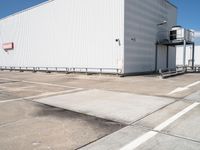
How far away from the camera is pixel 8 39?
3594cm

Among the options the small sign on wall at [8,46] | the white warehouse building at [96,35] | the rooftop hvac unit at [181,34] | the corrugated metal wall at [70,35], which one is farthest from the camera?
the small sign on wall at [8,46]

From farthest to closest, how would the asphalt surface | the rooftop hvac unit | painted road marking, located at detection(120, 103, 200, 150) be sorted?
the rooftop hvac unit → the asphalt surface → painted road marking, located at detection(120, 103, 200, 150)

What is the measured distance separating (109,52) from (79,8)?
6661 millimetres

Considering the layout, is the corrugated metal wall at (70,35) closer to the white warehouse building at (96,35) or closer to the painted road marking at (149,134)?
the white warehouse building at (96,35)

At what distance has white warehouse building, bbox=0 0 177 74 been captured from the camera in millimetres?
19406

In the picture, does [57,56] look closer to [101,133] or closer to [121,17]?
[121,17]

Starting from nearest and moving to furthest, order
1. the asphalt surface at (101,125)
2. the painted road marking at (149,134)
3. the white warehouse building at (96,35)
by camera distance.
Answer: the painted road marking at (149,134)
the asphalt surface at (101,125)
the white warehouse building at (96,35)

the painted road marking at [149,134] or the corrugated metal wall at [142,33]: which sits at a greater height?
the corrugated metal wall at [142,33]

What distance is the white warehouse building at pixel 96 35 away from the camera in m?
19.4

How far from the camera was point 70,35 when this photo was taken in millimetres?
23781

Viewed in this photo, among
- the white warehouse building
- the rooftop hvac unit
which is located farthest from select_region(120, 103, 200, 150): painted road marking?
Result: the rooftop hvac unit

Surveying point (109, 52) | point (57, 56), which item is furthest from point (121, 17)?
point (57, 56)

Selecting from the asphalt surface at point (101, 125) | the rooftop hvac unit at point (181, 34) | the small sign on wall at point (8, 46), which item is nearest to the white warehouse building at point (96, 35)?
the rooftop hvac unit at point (181, 34)

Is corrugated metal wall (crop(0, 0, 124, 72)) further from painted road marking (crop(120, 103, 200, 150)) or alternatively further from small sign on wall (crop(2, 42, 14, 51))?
painted road marking (crop(120, 103, 200, 150))
